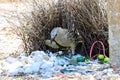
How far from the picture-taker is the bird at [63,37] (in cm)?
457

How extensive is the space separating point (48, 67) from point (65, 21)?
3.10ft

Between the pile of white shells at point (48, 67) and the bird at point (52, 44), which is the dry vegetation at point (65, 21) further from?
the pile of white shells at point (48, 67)

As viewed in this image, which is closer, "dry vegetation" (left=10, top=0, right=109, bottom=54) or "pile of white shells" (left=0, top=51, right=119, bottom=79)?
"pile of white shells" (left=0, top=51, right=119, bottom=79)

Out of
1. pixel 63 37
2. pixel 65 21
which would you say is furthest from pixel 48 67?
pixel 65 21

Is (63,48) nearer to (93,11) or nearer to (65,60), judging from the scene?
(65,60)

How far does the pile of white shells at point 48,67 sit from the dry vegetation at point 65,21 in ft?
1.32

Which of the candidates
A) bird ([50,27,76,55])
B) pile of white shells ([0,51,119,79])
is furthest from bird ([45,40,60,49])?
pile of white shells ([0,51,119,79])

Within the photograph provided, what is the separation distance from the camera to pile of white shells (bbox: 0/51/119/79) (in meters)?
3.88

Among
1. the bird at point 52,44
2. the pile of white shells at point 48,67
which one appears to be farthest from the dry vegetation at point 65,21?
the pile of white shells at point 48,67

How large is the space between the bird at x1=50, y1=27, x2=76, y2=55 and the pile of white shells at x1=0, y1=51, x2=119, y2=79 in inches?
10.5

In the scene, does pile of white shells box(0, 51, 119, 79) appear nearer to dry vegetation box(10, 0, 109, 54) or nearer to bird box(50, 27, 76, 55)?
bird box(50, 27, 76, 55)

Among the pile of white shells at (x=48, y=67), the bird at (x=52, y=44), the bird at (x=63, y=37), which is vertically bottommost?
the pile of white shells at (x=48, y=67)

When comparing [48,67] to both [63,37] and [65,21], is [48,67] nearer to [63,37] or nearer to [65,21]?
[63,37]

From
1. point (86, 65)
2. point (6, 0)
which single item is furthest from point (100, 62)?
point (6, 0)
